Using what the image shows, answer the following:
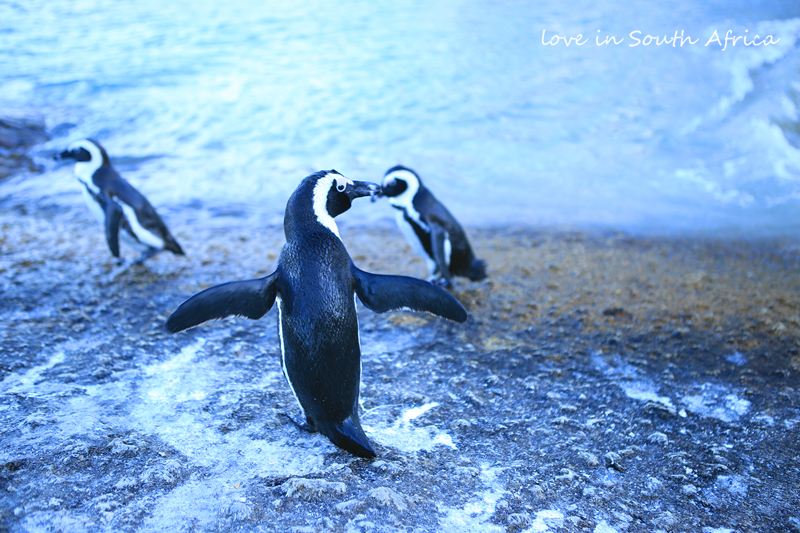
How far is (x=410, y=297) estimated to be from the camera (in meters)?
2.07

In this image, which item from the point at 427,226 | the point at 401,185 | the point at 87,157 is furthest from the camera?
the point at 87,157

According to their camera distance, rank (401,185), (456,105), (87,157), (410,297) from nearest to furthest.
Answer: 1. (410,297)
2. (401,185)
3. (87,157)
4. (456,105)

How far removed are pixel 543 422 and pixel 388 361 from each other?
2.68 feet

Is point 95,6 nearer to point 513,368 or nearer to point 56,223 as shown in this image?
point 56,223

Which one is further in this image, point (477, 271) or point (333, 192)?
point (477, 271)

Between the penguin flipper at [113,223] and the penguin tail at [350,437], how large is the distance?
9.01ft

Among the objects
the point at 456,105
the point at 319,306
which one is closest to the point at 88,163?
the point at 319,306

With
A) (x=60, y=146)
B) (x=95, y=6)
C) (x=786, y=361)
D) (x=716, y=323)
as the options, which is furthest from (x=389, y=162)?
(x=95, y=6)

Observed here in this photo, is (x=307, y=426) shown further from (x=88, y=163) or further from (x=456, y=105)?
(x=456, y=105)

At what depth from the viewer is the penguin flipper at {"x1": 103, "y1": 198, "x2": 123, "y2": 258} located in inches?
159

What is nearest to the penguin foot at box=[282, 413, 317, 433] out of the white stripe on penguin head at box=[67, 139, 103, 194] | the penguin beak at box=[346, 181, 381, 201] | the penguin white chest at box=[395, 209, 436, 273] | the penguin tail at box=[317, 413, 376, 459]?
the penguin tail at box=[317, 413, 376, 459]

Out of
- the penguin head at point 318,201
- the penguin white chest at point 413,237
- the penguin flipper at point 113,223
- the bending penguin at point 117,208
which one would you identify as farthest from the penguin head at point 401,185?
the penguin flipper at point 113,223

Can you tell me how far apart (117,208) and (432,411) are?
9.83 ft

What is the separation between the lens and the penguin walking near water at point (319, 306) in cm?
198
